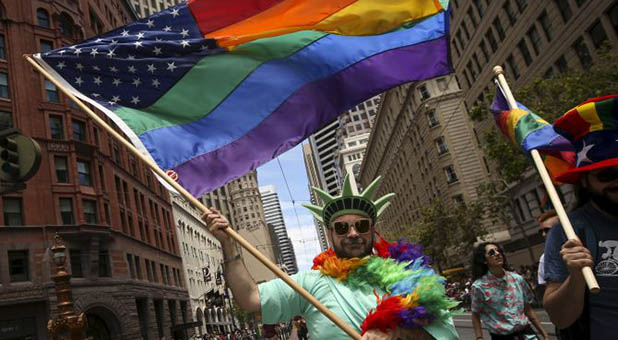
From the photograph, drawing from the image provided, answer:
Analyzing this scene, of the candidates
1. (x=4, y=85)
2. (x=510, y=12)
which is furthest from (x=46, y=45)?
(x=510, y=12)

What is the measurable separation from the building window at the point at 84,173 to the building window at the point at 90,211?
129cm

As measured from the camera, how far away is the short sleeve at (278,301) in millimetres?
3686

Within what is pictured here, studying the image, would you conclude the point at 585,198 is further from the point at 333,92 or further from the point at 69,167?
the point at 69,167

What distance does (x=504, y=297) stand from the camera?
634cm

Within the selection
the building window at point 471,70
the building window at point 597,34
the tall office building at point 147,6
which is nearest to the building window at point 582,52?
the building window at point 597,34

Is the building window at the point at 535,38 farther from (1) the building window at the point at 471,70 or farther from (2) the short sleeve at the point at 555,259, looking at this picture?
(2) the short sleeve at the point at 555,259

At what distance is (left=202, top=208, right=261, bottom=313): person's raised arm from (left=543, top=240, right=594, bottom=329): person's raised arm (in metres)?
1.83

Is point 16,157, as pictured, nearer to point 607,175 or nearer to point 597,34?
point 607,175

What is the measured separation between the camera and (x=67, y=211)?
3294 centimetres

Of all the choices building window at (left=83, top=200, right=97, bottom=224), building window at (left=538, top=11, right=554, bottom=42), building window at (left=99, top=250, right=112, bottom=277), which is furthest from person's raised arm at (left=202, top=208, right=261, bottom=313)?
building window at (left=99, top=250, right=112, bottom=277)

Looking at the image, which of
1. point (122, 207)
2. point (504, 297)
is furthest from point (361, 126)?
point (504, 297)

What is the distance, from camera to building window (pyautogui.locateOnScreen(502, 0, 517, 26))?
32.2 meters

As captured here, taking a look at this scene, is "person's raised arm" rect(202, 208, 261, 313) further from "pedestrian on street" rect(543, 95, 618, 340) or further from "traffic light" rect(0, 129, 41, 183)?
"traffic light" rect(0, 129, 41, 183)

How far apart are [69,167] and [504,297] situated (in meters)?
32.4
